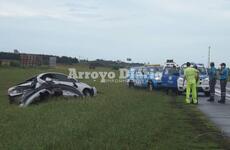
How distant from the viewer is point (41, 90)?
22.3 meters

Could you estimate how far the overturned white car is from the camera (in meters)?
22.0

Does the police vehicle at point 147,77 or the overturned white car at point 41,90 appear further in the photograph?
the police vehicle at point 147,77

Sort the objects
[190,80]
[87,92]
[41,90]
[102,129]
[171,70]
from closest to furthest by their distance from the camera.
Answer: [102,129] < [41,90] < [190,80] < [87,92] < [171,70]

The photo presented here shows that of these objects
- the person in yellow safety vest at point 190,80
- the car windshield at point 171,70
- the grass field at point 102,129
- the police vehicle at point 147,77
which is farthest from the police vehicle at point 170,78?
the grass field at point 102,129

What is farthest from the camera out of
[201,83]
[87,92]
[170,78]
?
[170,78]

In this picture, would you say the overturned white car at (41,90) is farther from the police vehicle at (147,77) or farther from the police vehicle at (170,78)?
the police vehicle at (147,77)

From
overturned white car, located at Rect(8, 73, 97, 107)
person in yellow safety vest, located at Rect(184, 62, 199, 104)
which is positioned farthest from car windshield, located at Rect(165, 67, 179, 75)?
overturned white car, located at Rect(8, 73, 97, 107)

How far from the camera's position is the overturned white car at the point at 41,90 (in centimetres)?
2200

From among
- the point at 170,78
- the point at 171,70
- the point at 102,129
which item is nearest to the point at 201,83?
the point at 170,78

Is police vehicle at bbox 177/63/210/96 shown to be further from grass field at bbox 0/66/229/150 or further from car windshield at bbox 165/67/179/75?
grass field at bbox 0/66/229/150

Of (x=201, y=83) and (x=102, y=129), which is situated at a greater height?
(x=201, y=83)

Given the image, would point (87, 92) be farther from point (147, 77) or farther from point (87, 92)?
point (147, 77)

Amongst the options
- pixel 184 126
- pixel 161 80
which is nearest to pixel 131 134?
pixel 184 126

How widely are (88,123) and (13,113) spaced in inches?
161
